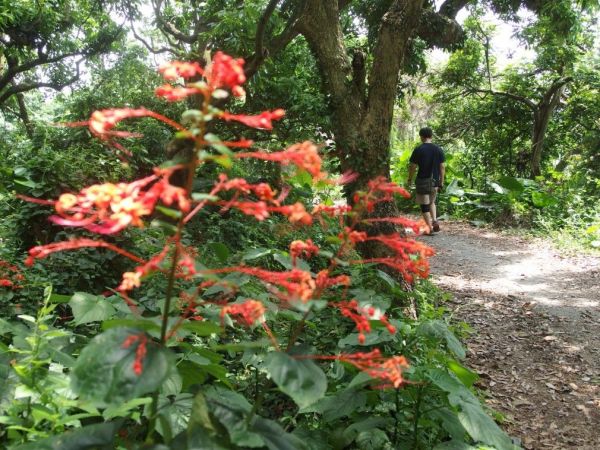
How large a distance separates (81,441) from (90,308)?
0.72 metres

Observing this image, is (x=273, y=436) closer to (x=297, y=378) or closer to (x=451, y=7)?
(x=297, y=378)

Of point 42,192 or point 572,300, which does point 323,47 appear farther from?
point 572,300

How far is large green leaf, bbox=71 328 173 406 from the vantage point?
3.11ft

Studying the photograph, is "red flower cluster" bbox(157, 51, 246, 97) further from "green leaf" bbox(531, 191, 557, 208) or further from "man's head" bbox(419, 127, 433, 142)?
"green leaf" bbox(531, 191, 557, 208)

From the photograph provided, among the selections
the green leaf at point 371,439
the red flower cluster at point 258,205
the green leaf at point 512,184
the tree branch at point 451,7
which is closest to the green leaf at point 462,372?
the green leaf at point 371,439

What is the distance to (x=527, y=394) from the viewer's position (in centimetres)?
380

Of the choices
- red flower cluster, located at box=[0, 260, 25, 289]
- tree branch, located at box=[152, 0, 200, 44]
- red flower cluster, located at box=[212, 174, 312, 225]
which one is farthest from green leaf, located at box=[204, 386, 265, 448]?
tree branch, located at box=[152, 0, 200, 44]

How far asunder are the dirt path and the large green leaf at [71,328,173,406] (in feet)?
9.92

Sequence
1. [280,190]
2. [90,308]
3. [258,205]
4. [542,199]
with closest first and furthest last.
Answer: [258,205]
[90,308]
[280,190]
[542,199]

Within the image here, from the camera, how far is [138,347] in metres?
1.00

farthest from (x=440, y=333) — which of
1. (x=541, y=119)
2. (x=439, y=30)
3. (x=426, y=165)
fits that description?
(x=541, y=119)

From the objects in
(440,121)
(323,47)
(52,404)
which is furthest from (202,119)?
(440,121)

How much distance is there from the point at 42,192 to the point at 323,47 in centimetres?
287

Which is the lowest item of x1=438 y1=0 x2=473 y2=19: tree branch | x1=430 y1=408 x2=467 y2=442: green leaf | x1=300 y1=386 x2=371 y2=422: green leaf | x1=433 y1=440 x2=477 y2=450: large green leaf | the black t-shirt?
x1=433 y1=440 x2=477 y2=450: large green leaf
